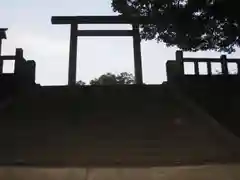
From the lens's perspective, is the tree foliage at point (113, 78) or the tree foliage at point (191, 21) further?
the tree foliage at point (113, 78)

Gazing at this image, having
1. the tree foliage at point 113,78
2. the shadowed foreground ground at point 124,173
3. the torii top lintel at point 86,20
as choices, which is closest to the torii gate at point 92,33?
the torii top lintel at point 86,20

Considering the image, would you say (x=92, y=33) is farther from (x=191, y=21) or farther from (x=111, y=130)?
(x=111, y=130)

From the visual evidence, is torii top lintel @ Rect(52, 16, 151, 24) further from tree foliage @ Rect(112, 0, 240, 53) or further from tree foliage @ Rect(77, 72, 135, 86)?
tree foliage @ Rect(77, 72, 135, 86)

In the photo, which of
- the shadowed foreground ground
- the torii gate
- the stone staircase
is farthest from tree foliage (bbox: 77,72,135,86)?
the shadowed foreground ground

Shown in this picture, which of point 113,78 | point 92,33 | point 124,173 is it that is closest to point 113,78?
point 113,78

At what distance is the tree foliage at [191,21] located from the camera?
11056mm

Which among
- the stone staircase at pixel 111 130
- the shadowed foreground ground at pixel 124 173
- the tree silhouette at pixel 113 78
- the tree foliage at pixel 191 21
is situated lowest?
the shadowed foreground ground at pixel 124 173

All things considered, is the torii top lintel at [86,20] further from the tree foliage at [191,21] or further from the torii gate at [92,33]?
the tree foliage at [191,21]

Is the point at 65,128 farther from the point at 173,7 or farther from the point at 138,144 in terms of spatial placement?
the point at 173,7

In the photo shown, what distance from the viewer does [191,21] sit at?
11.3 meters

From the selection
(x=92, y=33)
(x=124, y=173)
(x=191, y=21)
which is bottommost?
(x=124, y=173)

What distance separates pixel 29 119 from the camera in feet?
37.8

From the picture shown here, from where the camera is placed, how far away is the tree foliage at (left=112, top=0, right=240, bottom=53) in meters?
11.1

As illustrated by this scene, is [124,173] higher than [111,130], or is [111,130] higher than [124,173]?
[111,130]
